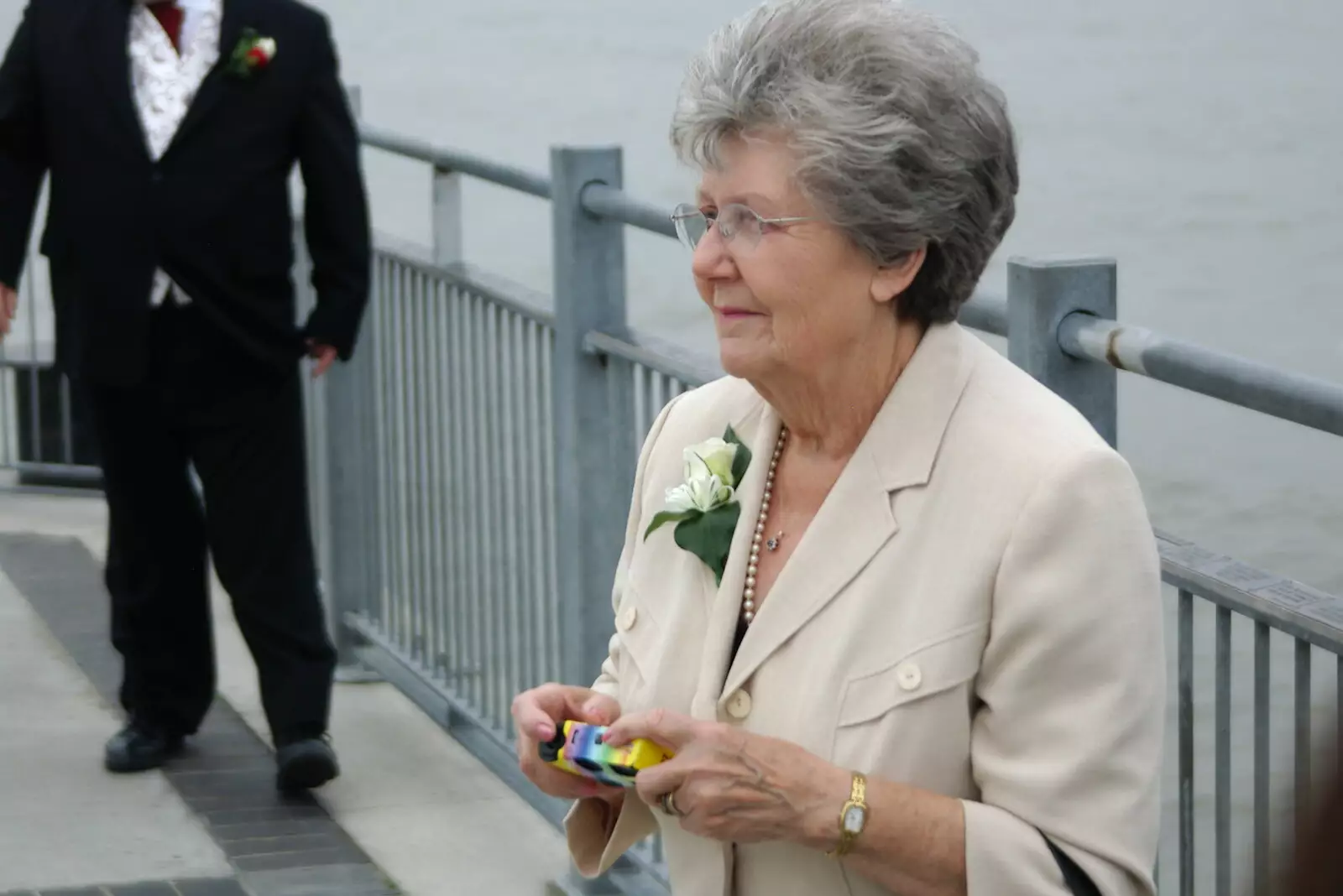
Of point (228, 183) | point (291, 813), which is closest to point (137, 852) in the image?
point (291, 813)

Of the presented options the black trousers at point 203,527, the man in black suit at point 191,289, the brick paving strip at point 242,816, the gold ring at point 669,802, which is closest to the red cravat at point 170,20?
the man in black suit at point 191,289

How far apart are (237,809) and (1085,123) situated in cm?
776

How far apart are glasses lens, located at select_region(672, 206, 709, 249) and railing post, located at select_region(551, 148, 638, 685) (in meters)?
1.68

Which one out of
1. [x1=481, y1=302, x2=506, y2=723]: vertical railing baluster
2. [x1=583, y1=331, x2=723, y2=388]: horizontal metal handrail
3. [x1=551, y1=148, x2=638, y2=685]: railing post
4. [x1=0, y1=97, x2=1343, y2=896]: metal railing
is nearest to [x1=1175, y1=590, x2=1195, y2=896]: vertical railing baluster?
[x1=0, y1=97, x2=1343, y2=896]: metal railing

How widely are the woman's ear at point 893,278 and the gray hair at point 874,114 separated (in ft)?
0.04

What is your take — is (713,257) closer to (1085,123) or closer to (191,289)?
(191,289)

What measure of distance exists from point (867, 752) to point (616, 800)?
46 cm

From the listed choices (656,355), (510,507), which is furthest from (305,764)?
(656,355)

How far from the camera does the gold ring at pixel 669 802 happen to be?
1.90 meters

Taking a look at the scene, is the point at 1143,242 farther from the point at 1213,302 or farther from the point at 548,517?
the point at 548,517

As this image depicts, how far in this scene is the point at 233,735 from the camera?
497 centimetres

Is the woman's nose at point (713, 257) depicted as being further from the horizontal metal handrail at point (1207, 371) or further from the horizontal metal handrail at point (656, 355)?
the horizontal metal handrail at point (656, 355)

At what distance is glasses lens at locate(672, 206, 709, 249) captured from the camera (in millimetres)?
2028

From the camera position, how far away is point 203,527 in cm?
468
